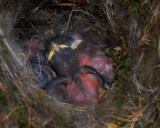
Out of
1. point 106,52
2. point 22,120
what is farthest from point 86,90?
point 22,120

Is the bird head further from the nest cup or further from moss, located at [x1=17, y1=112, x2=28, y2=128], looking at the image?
moss, located at [x1=17, y1=112, x2=28, y2=128]

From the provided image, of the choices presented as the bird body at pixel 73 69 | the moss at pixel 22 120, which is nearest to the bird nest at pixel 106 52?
the moss at pixel 22 120

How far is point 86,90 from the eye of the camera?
164 centimetres

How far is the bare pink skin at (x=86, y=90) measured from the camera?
1.62 meters

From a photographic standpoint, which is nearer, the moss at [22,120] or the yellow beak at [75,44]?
the moss at [22,120]

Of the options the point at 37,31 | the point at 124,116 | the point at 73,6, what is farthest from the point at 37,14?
the point at 124,116

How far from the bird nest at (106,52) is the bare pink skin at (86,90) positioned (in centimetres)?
9

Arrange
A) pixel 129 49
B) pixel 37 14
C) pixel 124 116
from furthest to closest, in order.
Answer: pixel 37 14, pixel 129 49, pixel 124 116

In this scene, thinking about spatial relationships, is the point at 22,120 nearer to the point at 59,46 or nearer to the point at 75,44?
the point at 59,46

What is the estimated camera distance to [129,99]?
4.46 feet

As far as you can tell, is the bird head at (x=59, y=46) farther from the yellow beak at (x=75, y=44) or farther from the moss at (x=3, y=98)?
the moss at (x=3, y=98)

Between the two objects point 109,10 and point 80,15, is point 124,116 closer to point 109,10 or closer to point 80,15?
point 109,10

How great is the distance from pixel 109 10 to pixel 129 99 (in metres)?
0.80

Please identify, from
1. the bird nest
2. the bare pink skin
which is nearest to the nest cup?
the bird nest
